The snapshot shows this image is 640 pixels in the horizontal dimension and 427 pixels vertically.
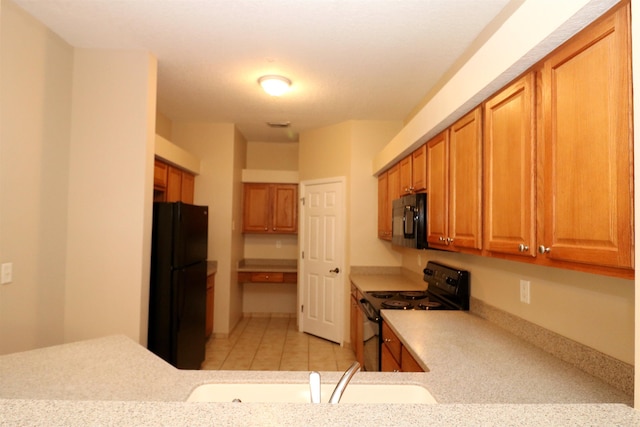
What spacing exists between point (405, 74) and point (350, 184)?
4.89 feet

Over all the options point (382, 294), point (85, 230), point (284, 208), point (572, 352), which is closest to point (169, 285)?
point (85, 230)

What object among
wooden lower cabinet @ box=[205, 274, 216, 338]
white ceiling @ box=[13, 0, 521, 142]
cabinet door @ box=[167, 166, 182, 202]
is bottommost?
wooden lower cabinet @ box=[205, 274, 216, 338]

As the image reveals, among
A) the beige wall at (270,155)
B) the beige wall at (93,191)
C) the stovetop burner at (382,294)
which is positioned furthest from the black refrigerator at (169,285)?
the beige wall at (270,155)

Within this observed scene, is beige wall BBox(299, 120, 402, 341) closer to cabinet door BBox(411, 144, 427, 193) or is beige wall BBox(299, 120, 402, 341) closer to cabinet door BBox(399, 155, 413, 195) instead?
cabinet door BBox(399, 155, 413, 195)

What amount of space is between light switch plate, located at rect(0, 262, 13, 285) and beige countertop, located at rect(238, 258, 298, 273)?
9.64 feet

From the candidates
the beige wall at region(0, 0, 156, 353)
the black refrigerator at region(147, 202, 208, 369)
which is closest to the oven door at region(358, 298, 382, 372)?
the black refrigerator at region(147, 202, 208, 369)

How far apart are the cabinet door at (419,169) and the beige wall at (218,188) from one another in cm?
251

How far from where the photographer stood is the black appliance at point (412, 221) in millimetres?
2602

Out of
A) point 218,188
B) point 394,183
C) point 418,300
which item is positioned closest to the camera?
point 418,300

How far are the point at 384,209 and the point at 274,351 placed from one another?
6.61 feet

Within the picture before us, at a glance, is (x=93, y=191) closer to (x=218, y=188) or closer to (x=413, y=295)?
(x=218, y=188)

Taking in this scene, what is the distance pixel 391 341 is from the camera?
7.04 feet

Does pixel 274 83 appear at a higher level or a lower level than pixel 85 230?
higher

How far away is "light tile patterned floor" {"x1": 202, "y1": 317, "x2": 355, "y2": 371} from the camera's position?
3537 millimetres
